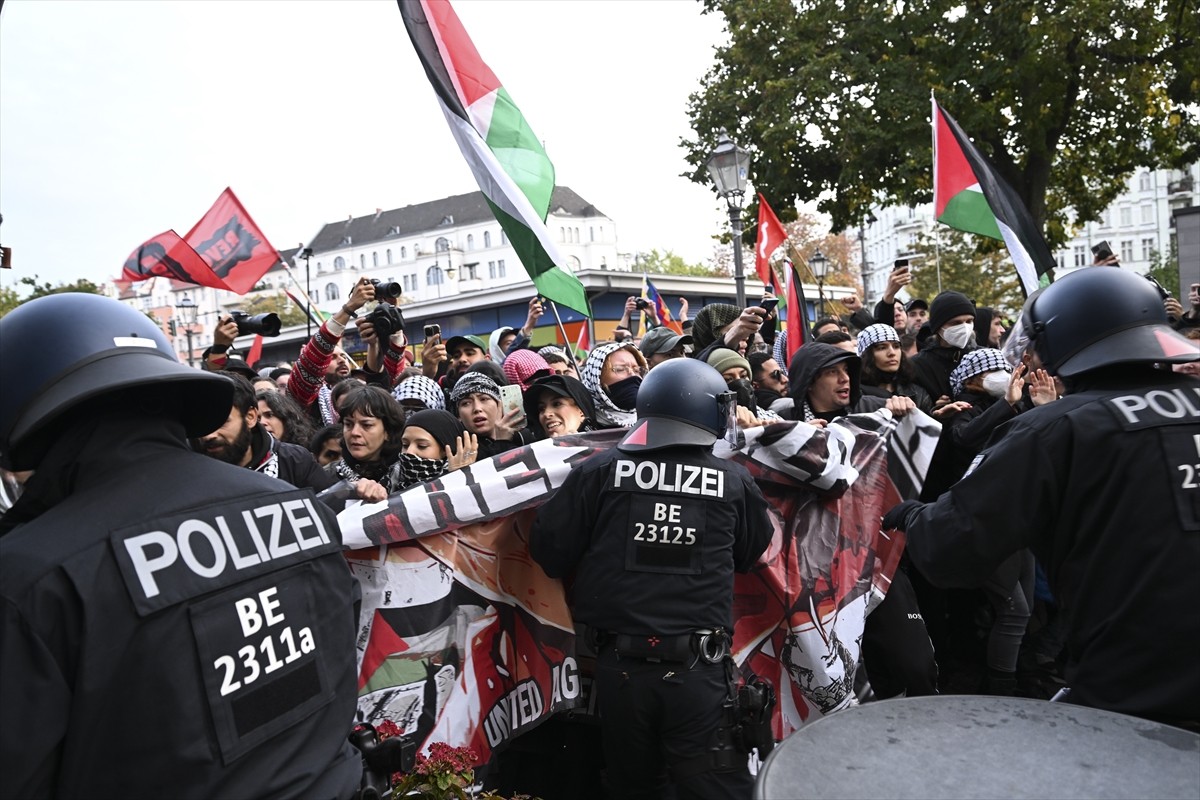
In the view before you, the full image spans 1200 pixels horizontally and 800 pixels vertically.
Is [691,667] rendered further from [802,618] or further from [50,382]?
[50,382]

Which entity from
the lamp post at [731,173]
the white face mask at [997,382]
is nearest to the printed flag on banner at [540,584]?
the white face mask at [997,382]

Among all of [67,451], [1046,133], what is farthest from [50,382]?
[1046,133]

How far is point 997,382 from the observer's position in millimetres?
5613

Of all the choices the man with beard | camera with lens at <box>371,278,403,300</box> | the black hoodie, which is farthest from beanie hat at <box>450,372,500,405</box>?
the black hoodie

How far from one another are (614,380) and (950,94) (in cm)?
1388

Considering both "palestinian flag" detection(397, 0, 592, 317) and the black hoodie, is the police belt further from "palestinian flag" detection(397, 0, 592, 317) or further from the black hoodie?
"palestinian flag" detection(397, 0, 592, 317)

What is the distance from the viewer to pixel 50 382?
1.96 metres

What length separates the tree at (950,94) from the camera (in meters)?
16.5

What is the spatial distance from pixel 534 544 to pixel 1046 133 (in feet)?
54.5

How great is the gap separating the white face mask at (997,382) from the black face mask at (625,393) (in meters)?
2.05

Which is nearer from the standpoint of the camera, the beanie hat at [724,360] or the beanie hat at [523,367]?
the beanie hat at [724,360]

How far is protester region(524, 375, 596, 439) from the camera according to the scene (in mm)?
5012

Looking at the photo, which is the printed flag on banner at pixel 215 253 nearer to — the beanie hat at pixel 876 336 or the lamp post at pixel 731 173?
the lamp post at pixel 731 173

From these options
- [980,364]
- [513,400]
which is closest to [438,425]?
[513,400]
